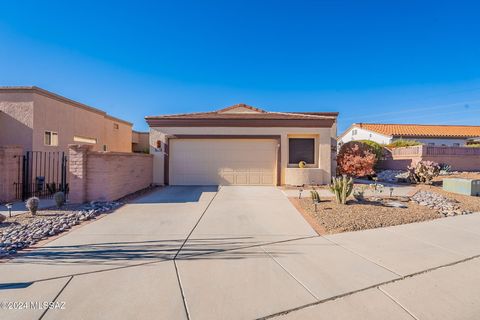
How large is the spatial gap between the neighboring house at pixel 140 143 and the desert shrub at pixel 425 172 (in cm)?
2099

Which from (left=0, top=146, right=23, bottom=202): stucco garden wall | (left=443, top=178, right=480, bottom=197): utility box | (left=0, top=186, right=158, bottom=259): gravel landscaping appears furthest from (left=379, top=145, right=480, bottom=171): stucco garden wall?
(left=0, top=146, right=23, bottom=202): stucco garden wall

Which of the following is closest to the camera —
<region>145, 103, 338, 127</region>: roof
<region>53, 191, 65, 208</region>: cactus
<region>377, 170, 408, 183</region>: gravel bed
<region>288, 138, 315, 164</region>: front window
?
<region>53, 191, 65, 208</region>: cactus

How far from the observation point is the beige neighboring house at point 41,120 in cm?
1045

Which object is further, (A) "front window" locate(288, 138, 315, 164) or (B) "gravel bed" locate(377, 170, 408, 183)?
(B) "gravel bed" locate(377, 170, 408, 183)

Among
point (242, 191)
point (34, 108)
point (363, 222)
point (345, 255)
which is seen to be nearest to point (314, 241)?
point (345, 255)

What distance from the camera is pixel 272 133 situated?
12.8 metres

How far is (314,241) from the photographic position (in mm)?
5133

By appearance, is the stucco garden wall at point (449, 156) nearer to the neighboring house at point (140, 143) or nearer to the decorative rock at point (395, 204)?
the decorative rock at point (395, 204)

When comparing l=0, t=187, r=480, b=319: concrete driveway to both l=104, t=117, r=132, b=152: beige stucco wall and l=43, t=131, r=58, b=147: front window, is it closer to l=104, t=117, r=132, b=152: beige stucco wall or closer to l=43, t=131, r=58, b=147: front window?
l=43, t=131, r=58, b=147: front window

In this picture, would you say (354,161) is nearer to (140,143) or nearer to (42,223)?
(42,223)

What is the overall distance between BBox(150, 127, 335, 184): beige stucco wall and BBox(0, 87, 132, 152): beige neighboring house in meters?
4.42

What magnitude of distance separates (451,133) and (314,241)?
34109 millimetres

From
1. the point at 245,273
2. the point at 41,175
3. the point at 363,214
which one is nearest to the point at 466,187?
the point at 363,214

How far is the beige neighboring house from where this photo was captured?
10445mm
